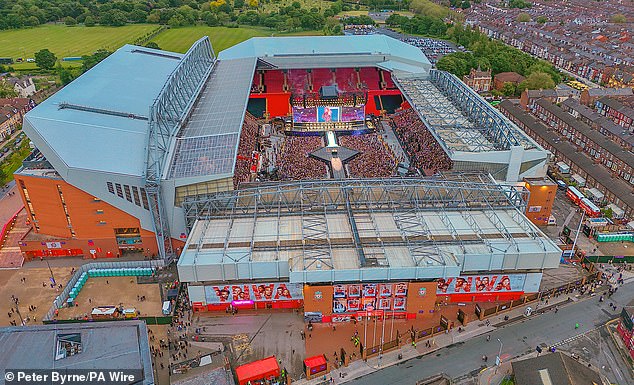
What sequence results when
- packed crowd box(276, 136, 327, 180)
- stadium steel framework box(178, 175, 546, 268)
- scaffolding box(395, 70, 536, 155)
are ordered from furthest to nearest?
packed crowd box(276, 136, 327, 180) → scaffolding box(395, 70, 536, 155) → stadium steel framework box(178, 175, 546, 268)

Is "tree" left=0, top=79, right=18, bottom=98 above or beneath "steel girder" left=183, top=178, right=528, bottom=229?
beneath

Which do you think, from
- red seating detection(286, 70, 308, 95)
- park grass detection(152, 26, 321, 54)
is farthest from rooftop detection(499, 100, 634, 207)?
park grass detection(152, 26, 321, 54)

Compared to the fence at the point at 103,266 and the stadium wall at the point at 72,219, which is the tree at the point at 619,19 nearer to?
the stadium wall at the point at 72,219

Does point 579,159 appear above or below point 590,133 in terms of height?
below

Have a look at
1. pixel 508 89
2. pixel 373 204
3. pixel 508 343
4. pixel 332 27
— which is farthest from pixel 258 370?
pixel 332 27

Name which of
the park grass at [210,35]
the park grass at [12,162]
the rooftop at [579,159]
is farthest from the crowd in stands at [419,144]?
the park grass at [210,35]

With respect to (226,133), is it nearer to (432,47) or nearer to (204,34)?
(432,47)

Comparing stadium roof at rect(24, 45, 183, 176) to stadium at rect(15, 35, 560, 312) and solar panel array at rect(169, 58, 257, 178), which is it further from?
solar panel array at rect(169, 58, 257, 178)

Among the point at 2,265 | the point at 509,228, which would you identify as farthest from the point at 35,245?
the point at 509,228
